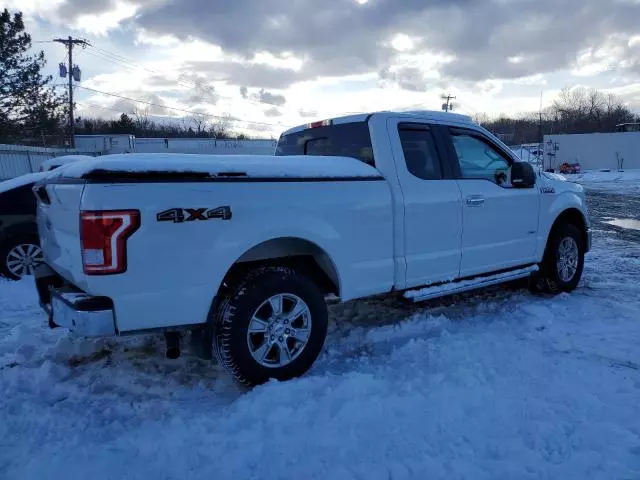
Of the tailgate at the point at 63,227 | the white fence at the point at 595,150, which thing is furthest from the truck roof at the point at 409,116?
the white fence at the point at 595,150

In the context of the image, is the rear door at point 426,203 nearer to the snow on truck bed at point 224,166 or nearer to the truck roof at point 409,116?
the truck roof at point 409,116

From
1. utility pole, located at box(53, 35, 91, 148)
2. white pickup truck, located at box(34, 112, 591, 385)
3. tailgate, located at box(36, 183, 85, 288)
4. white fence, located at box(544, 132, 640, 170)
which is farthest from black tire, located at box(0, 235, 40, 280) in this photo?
white fence, located at box(544, 132, 640, 170)

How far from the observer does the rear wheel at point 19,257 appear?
6.25 meters

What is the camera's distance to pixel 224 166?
129 inches

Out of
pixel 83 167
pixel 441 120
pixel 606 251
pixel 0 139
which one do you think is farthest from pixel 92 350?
pixel 0 139

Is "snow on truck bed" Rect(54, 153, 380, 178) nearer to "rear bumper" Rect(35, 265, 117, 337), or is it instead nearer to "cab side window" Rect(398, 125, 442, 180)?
"cab side window" Rect(398, 125, 442, 180)

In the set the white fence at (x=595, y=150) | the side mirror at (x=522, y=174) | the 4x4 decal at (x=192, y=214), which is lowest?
the 4x4 decal at (x=192, y=214)

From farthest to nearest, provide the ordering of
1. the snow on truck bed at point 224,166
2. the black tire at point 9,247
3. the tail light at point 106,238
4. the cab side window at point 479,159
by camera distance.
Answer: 1. the black tire at point 9,247
2. the cab side window at point 479,159
3. the snow on truck bed at point 224,166
4. the tail light at point 106,238

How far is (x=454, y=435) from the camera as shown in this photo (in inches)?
111

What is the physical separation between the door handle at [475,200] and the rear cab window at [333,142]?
109 centimetres

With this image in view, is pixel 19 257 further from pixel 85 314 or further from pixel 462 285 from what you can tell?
pixel 462 285

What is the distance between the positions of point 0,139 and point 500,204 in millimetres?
34536

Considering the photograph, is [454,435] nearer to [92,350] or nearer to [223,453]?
[223,453]

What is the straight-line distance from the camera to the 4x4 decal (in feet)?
9.79
